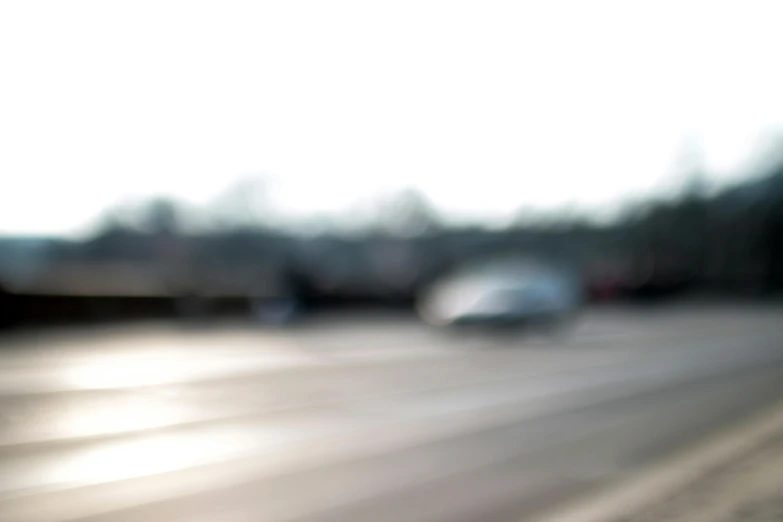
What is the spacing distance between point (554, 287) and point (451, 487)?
72.4 feet

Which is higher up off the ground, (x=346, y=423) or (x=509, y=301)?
(x=509, y=301)

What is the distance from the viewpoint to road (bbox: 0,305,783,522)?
28.4 ft

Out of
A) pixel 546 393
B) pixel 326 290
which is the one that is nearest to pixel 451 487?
pixel 546 393

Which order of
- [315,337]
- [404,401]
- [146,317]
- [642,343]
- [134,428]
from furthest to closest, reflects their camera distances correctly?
[146,317] < [315,337] < [642,343] < [404,401] < [134,428]

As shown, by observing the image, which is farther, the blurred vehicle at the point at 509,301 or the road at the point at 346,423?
the blurred vehicle at the point at 509,301

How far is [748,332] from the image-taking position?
31.7 m

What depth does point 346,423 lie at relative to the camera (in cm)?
1293

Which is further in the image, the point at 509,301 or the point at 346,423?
the point at 509,301

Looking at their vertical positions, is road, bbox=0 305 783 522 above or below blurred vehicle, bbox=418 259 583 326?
below

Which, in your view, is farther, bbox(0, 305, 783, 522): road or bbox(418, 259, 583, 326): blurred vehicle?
bbox(418, 259, 583, 326): blurred vehicle

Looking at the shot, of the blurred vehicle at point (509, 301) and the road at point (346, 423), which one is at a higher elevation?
the blurred vehicle at point (509, 301)

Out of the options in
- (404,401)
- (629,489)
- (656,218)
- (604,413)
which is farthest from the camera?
(656,218)

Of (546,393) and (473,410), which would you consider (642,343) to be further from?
(473,410)

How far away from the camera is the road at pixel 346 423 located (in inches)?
340
